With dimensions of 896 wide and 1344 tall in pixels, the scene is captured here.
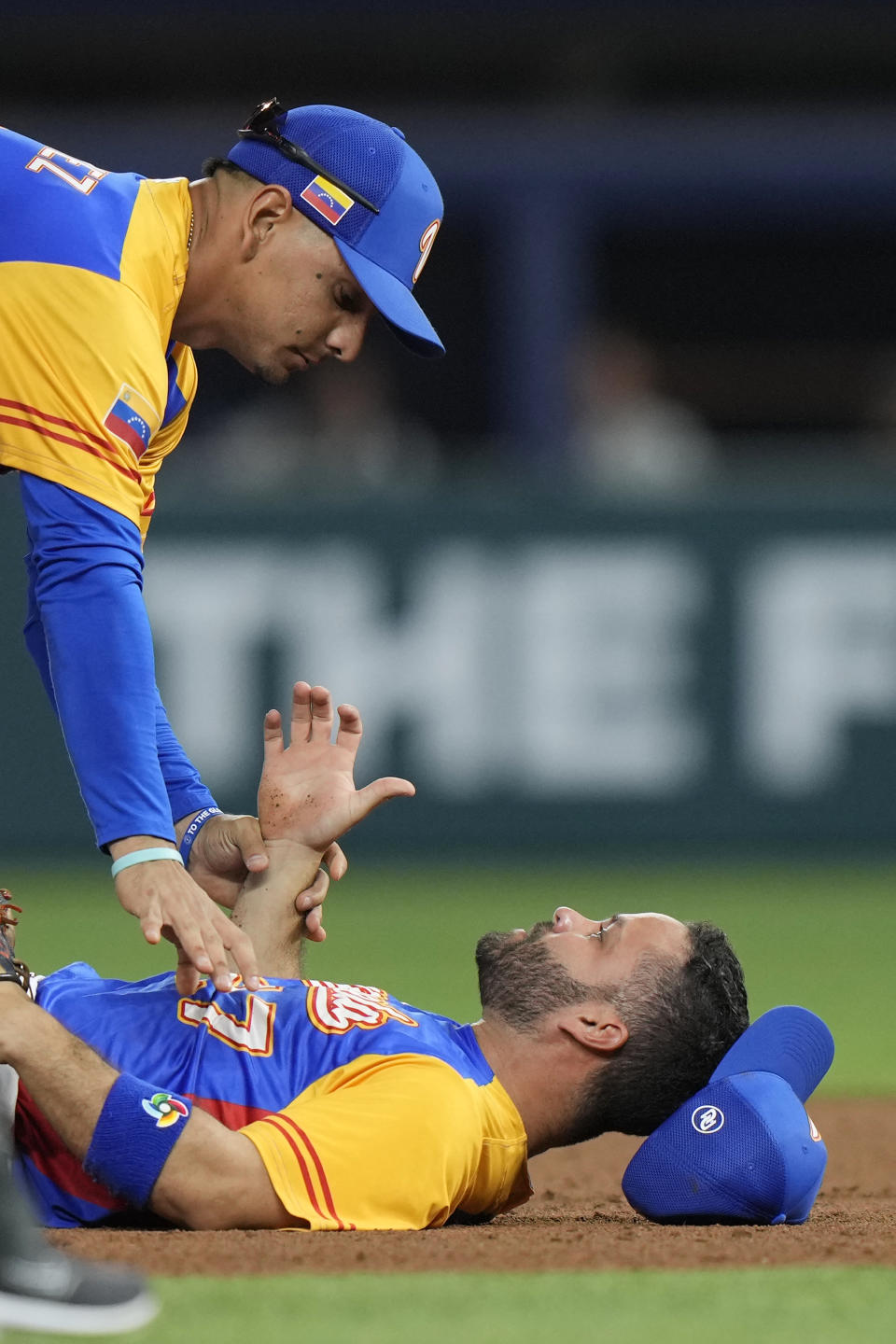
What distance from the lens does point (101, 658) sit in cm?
327

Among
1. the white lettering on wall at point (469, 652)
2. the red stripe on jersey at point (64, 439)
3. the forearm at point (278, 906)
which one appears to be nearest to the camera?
the red stripe on jersey at point (64, 439)

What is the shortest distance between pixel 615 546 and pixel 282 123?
6.38 m

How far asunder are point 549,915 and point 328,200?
525cm

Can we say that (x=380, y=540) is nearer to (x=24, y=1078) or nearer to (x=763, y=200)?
(x=763, y=200)

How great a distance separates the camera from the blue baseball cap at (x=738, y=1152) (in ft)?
11.9

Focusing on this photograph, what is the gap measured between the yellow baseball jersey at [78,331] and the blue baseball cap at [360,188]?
310mm

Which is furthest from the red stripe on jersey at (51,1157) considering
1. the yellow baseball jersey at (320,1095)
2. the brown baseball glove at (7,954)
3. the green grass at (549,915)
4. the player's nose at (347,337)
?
the green grass at (549,915)

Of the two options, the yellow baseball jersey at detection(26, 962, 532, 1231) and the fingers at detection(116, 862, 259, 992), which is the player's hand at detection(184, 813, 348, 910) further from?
the fingers at detection(116, 862, 259, 992)

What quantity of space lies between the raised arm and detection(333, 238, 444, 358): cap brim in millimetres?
714

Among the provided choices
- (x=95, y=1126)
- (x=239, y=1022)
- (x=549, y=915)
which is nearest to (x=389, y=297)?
(x=239, y=1022)

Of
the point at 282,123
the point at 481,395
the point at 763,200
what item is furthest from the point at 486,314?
the point at 282,123

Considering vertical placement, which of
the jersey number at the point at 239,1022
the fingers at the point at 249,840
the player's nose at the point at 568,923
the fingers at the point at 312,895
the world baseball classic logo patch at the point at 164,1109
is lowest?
the world baseball classic logo patch at the point at 164,1109

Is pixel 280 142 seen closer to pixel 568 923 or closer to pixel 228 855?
pixel 228 855

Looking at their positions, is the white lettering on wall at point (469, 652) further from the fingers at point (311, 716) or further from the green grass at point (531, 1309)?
the green grass at point (531, 1309)
